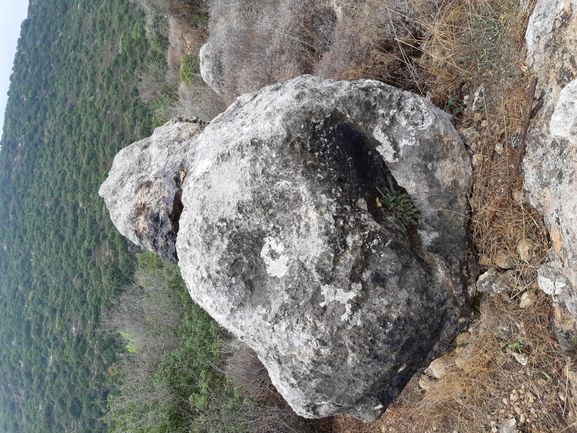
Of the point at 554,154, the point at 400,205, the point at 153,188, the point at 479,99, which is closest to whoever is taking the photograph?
the point at 554,154

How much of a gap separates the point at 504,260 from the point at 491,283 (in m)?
0.19

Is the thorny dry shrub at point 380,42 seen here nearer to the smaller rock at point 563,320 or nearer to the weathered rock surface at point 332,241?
the weathered rock surface at point 332,241

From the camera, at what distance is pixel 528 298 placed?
2953 mm

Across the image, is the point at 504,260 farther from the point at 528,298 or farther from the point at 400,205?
the point at 400,205

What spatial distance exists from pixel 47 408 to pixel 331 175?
1815 cm

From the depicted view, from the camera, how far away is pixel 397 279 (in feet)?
9.18

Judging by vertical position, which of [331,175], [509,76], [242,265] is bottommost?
[242,265]

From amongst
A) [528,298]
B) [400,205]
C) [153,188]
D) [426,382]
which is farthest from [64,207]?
[528,298]

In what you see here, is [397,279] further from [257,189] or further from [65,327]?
[65,327]

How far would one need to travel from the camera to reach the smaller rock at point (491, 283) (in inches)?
121

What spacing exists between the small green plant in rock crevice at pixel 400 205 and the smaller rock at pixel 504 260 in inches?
23.2

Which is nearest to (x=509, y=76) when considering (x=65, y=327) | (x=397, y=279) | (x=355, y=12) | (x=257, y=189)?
(x=397, y=279)

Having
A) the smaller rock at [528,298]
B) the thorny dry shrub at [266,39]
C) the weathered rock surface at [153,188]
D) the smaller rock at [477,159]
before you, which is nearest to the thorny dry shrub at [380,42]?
the thorny dry shrub at [266,39]

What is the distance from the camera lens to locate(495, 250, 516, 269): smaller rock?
3.03 metres
